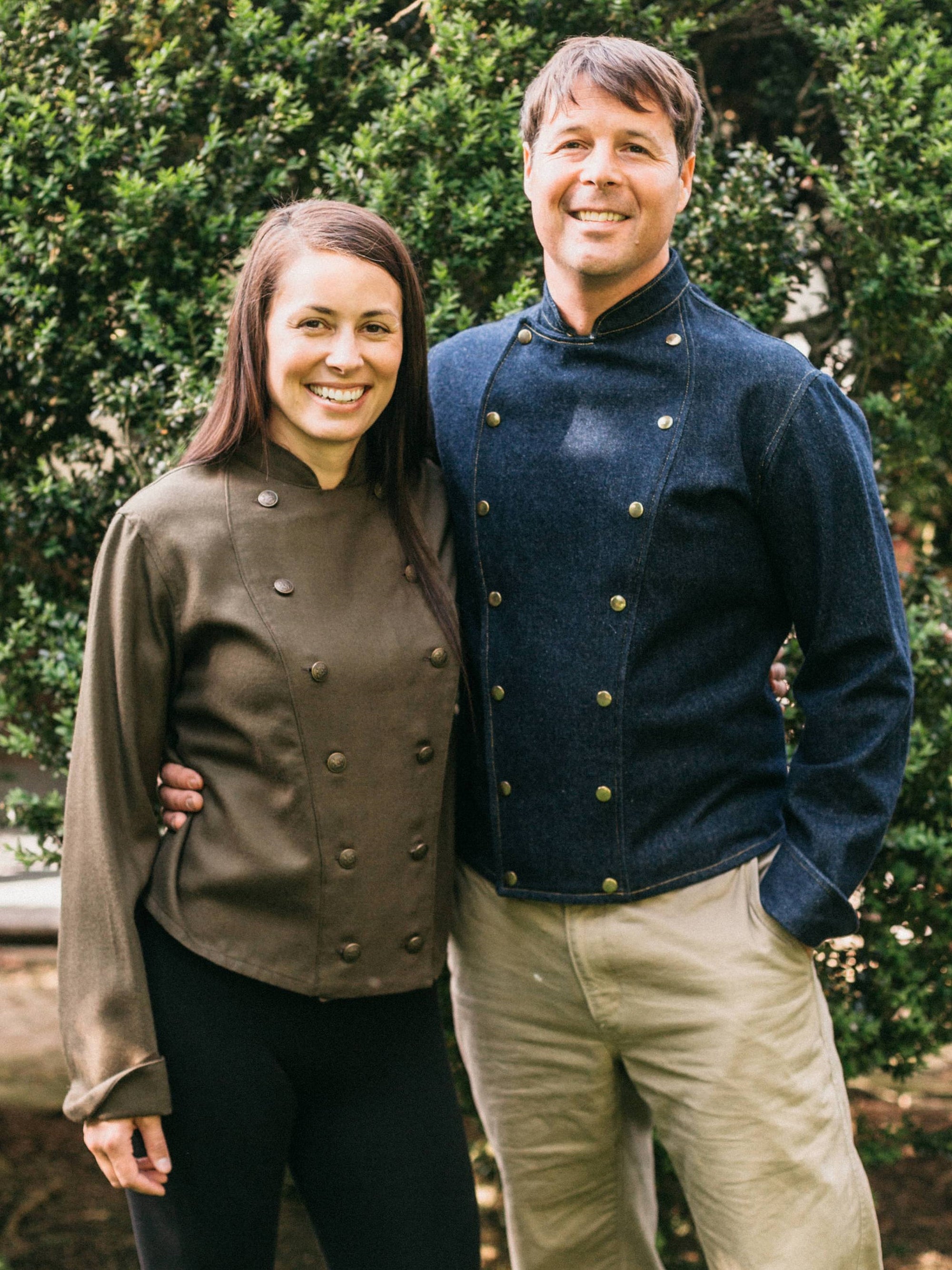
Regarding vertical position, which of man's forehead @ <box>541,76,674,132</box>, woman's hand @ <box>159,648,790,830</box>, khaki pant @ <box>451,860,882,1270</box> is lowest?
khaki pant @ <box>451,860,882,1270</box>

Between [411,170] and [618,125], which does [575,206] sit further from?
[411,170]

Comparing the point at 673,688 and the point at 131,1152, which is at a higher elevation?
the point at 673,688

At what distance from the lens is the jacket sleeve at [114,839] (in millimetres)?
1900

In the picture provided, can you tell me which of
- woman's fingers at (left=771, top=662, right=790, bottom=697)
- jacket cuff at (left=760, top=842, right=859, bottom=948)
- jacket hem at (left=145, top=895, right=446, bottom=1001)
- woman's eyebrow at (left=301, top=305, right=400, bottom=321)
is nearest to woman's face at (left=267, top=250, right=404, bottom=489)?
woman's eyebrow at (left=301, top=305, right=400, bottom=321)

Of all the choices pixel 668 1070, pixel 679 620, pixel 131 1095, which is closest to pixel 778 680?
pixel 679 620

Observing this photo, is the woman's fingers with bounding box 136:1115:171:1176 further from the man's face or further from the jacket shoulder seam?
the man's face

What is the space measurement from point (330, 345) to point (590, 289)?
511 millimetres

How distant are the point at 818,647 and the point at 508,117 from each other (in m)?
1.56

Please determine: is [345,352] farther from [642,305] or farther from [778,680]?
[778,680]

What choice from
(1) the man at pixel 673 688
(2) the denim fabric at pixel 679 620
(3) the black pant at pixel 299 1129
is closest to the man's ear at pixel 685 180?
(1) the man at pixel 673 688

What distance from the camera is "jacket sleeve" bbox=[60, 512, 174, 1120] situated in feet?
6.23

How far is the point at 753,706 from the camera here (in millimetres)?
2271

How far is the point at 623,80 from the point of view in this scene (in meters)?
2.17

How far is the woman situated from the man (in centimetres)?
24
